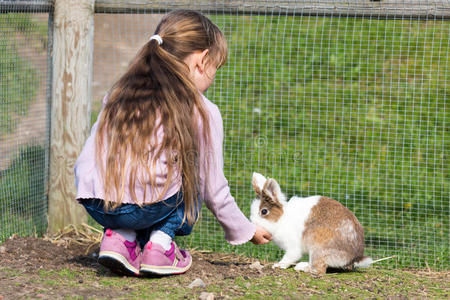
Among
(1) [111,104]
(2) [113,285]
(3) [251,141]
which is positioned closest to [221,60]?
(1) [111,104]

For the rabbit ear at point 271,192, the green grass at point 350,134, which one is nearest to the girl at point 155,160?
the rabbit ear at point 271,192

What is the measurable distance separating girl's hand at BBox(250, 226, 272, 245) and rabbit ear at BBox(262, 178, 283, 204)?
22cm

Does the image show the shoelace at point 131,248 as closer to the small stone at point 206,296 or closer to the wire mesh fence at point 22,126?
the small stone at point 206,296

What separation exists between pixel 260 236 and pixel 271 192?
0.32 meters

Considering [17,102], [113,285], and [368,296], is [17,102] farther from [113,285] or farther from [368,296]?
[368,296]

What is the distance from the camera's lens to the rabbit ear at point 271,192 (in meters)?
3.48

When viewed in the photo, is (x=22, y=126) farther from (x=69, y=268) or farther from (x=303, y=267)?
(x=303, y=267)

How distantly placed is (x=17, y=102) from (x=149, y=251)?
1640 mm

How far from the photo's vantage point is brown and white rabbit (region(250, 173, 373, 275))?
10.9 ft

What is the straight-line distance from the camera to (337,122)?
570cm

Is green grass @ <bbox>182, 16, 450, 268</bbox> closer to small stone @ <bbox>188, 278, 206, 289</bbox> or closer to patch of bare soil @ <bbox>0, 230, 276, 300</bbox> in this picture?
patch of bare soil @ <bbox>0, 230, 276, 300</bbox>

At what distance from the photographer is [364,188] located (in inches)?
192

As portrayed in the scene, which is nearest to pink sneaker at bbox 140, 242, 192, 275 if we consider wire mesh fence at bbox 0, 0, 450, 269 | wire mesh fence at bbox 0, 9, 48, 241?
wire mesh fence at bbox 0, 0, 450, 269

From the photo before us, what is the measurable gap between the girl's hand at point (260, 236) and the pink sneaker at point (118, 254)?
71cm
